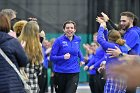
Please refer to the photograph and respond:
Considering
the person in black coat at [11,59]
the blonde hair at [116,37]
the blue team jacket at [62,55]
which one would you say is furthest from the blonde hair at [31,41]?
the person in black coat at [11,59]

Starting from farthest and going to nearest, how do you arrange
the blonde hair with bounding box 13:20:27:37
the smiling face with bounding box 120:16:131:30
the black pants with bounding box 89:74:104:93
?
the black pants with bounding box 89:74:104:93
the blonde hair with bounding box 13:20:27:37
the smiling face with bounding box 120:16:131:30

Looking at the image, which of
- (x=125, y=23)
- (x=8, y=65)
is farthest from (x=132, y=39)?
(x=8, y=65)

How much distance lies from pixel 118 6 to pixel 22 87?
12.1 m

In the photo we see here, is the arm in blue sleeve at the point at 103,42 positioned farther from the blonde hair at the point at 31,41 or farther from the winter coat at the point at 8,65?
the winter coat at the point at 8,65

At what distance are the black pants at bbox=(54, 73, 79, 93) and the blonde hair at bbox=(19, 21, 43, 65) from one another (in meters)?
1.38

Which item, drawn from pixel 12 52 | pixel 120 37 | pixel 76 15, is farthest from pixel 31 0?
pixel 12 52

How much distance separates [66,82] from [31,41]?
1654 millimetres

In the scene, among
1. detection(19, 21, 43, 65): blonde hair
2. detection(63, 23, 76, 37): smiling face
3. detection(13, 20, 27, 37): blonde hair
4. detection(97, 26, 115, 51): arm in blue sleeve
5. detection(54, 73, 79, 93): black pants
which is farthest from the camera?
detection(63, 23, 76, 37): smiling face

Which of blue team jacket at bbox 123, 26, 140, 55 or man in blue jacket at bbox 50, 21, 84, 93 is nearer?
blue team jacket at bbox 123, 26, 140, 55

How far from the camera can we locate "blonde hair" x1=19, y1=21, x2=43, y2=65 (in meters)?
7.51

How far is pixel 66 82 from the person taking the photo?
29.2ft

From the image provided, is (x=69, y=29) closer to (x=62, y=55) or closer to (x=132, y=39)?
(x=62, y=55)

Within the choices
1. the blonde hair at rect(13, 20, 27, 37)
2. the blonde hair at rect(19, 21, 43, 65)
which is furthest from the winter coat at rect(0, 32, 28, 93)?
the blonde hair at rect(13, 20, 27, 37)

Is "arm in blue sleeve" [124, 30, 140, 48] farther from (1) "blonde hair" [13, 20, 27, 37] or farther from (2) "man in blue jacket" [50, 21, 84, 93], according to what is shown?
(1) "blonde hair" [13, 20, 27, 37]
